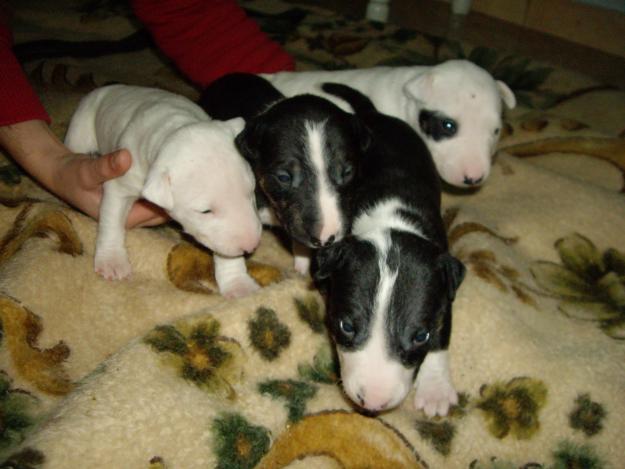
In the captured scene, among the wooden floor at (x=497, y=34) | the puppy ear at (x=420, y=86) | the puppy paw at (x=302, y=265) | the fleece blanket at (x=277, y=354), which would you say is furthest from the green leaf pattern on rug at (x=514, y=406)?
the wooden floor at (x=497, y=34)

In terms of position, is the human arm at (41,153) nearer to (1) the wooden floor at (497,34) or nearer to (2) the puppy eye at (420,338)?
(2) the puppy eye at (420,338)

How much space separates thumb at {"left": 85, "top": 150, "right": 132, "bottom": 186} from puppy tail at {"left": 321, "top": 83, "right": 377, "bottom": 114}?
1.29 m

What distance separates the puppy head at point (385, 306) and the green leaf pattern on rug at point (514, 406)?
→ 329mm

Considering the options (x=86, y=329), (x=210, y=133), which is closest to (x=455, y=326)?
(x=210, y=133)

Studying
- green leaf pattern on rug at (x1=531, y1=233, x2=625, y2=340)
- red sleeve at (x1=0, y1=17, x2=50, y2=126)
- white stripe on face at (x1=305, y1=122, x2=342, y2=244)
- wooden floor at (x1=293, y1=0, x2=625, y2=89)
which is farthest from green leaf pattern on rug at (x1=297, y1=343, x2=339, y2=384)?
wooden floor at (x1=293, y1=0, x2=625, y2=89)

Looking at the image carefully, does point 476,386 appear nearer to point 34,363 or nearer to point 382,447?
point 382,447

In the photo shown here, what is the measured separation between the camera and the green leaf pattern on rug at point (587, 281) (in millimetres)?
2597

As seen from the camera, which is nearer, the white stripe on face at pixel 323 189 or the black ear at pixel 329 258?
the black ear at pixel 329 258

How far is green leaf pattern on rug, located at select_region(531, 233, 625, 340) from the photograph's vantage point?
8.52 feet

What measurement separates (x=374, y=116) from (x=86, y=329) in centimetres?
163

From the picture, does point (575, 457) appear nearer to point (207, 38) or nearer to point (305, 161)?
point (305, 161)

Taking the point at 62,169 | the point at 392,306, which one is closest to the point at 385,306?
the point at 392,306

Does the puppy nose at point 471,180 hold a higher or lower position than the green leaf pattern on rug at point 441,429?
higher

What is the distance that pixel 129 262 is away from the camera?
2520mm
